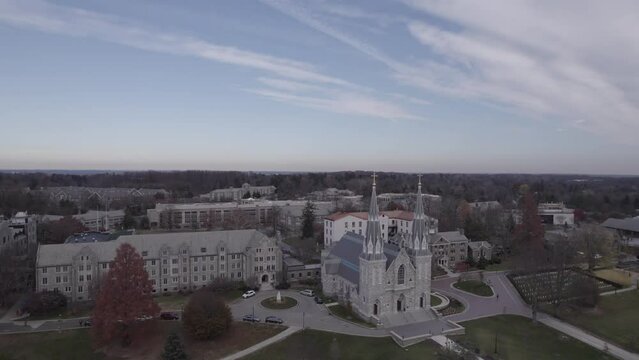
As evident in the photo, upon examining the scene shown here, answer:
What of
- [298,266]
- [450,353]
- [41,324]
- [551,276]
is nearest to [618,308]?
[551,276]

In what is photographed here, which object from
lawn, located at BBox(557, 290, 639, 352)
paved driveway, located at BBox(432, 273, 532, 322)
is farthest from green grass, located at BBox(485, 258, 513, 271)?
lawn, located at BBox(557, 290, 639, 352)

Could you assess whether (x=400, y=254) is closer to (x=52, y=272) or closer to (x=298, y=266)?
(x=298, y=266)

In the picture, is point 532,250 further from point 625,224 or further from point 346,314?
point 625,224

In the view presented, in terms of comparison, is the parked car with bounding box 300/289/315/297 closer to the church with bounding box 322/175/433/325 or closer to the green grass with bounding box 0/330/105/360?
the church with bounding box 322/175/433/325

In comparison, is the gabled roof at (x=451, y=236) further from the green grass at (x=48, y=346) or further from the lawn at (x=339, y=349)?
the green grass at (x=48, y=346)

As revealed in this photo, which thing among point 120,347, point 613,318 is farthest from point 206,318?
point 613,318
